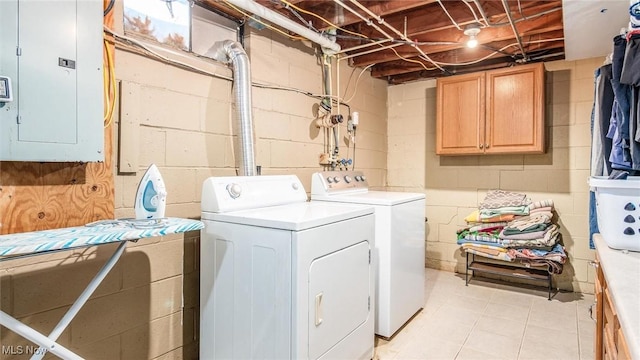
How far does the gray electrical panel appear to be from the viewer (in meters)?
1.20

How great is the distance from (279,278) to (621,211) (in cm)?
151

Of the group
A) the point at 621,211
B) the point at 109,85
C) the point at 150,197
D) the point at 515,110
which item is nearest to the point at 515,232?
the point at 515,110

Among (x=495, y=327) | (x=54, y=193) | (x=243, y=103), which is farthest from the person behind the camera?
(x=495, y=327)

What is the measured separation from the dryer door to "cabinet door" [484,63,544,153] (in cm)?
203

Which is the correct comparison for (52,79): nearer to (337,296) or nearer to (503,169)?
(337,296)

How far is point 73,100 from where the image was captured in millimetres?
1338

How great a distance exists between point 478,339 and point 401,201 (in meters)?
1.07

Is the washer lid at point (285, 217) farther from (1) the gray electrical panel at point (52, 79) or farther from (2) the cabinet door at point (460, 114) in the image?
(2) the cabinet door at point (460, 114)

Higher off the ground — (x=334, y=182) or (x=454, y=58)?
(x=454, y=58)

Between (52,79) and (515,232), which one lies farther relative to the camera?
(515,232)

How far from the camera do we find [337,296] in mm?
1740

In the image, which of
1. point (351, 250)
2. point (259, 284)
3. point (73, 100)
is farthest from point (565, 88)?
point (73, 100)

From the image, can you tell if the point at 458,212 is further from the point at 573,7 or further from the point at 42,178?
the point at 42,178

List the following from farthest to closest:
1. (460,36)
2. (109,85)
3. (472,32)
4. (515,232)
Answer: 1. (515,232)
2. (460,36)
3. (472,32)
4. (109,85)
